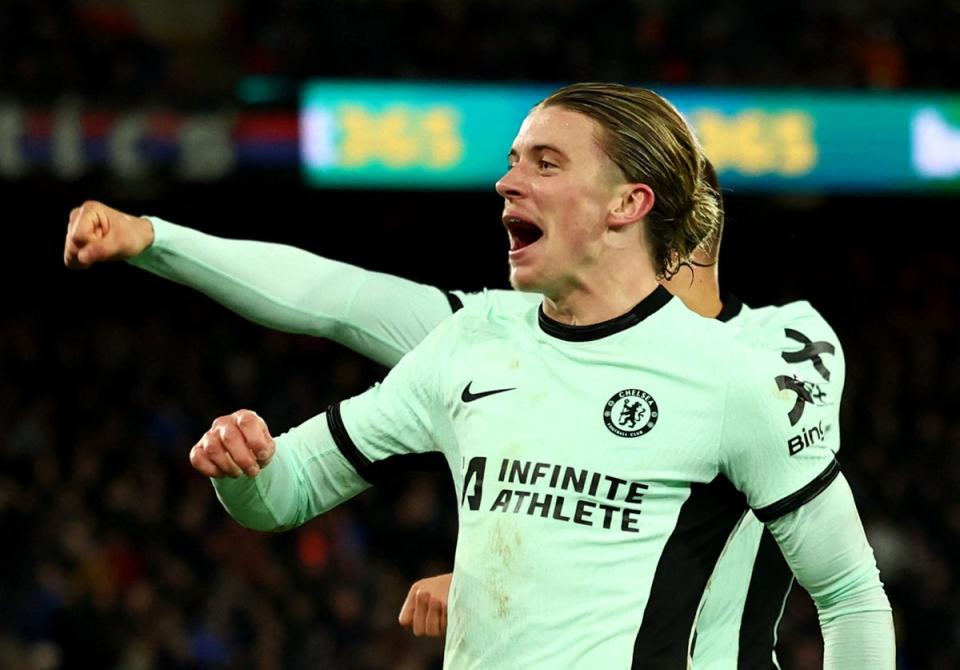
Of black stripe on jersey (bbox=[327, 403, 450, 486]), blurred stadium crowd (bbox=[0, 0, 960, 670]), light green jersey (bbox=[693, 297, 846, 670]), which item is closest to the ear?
light green jersey (bbox=[693, 297, 846, 670])

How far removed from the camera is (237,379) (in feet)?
35.7

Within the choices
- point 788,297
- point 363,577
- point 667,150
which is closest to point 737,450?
point 667,150

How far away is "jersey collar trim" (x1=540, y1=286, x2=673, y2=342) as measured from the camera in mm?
2168

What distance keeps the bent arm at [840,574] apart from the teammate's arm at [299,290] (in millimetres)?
1016

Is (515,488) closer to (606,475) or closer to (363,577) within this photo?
(606,475)

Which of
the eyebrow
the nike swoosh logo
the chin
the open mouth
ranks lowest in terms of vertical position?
the nike swoosh logo

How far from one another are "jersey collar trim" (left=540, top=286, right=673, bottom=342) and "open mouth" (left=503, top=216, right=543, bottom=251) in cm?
13

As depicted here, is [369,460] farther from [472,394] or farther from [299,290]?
[299,290]

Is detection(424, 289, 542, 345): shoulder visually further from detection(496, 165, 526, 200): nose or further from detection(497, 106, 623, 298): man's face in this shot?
detection(496, 165, 526, 200): nose

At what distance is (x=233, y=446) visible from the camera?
2.03 m

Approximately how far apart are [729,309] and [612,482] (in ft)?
2.77

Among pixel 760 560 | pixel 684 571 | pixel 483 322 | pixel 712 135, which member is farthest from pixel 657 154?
pixel 712 135

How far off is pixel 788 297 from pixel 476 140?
375cm

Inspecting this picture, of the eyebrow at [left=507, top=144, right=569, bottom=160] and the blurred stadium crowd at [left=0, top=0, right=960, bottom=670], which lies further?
the blurred stadium crowd at [left=0, top=0, right=960, bottom=670]
